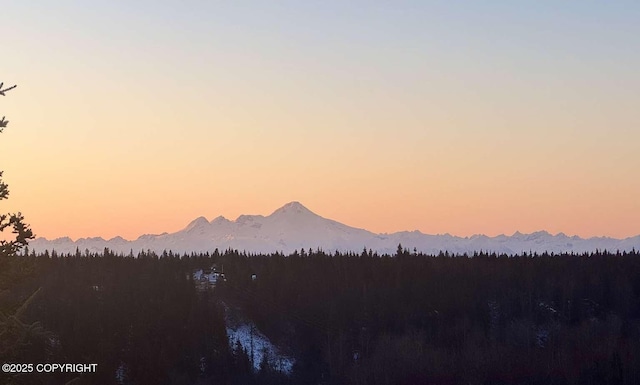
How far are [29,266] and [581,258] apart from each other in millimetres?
161561

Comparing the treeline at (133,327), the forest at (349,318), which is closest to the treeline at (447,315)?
the forest at (349,318)

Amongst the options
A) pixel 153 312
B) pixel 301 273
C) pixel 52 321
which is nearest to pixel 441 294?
pixel 301 273

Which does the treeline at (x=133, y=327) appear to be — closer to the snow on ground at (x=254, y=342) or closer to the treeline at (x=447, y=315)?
the snow on ground at (x=254, y=342)

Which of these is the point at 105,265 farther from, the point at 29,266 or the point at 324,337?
the point at 29,266

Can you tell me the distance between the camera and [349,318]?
140875 millimetres

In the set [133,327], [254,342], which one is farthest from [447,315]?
[133,327]

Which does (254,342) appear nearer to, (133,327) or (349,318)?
(349,318)

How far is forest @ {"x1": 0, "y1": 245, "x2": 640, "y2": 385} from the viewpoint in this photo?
119 metres

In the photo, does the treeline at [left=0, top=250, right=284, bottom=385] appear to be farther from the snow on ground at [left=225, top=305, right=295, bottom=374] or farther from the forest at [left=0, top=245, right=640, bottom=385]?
the snow on ground at [left=225, top=305, right=295, bottom=374]

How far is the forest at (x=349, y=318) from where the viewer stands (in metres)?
119

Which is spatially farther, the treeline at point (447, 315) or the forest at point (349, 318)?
the treeline at point (447, 315)

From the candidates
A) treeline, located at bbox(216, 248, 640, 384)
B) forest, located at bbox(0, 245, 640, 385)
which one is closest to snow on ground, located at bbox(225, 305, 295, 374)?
forest, located at bbox(0, 245, 640, 385)

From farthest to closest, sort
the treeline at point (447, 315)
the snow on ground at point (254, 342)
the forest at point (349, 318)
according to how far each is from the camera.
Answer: the snow on ground at point (254, 342) < the treeline at point (447, 315) < the forest at point (349, 318)

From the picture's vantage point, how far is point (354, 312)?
142 m
